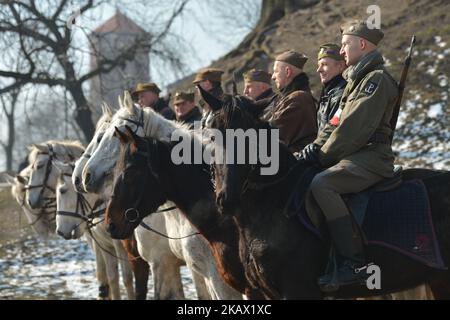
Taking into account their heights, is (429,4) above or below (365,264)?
above

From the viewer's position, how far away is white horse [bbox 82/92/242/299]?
771cm

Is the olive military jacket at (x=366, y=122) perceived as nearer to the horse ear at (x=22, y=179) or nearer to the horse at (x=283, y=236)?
the horse at (x=283, y=236)

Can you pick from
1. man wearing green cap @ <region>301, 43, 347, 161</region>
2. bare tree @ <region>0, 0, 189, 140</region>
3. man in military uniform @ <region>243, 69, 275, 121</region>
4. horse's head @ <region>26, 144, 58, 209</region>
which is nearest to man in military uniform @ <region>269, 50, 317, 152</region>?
man wearing green cap @ <region>301, 43, 347, 161</region>

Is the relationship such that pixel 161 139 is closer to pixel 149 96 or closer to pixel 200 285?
pixel 200 285

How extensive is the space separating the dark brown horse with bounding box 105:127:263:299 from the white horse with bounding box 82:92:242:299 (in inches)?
25.6

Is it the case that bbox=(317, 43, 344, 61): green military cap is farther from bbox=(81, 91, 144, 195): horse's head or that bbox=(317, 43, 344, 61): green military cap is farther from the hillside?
the hillside

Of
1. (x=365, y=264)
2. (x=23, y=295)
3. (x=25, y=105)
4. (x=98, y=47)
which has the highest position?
(x=98, y=47)

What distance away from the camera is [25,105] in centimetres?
2172

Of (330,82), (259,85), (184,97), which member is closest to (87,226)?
(184,97)

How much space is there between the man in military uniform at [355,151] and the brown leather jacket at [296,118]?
0.81m

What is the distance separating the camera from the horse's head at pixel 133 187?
22.7ft

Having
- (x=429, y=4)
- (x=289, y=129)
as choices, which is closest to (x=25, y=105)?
(x=429, y=4)
